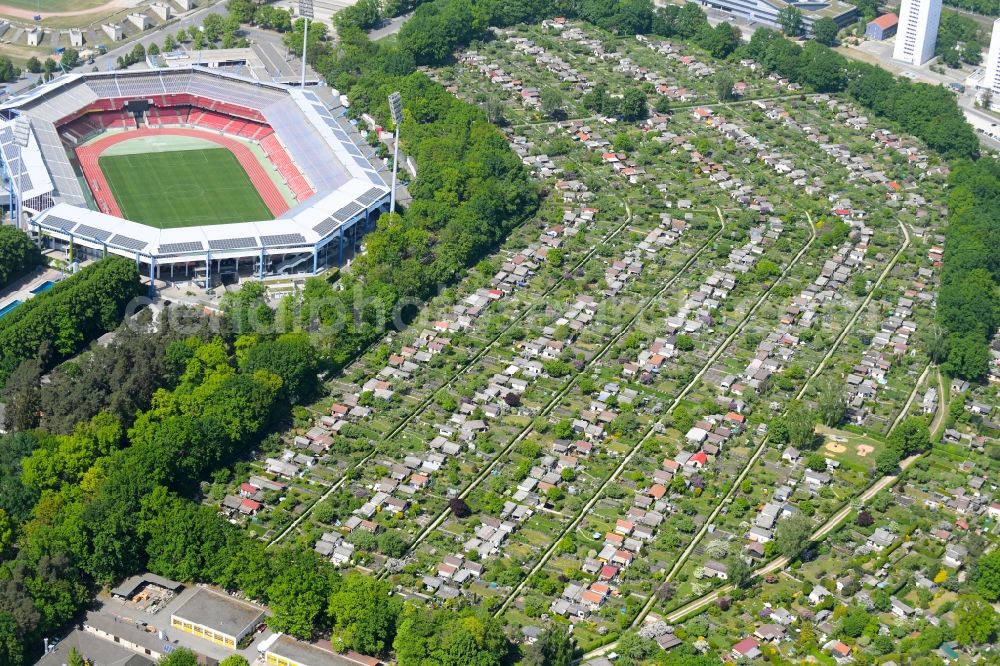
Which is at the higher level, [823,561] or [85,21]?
[85,21]

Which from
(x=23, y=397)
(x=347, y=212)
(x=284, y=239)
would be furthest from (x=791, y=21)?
(x=23, y=397)

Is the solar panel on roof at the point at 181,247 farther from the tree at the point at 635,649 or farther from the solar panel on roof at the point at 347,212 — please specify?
the tree at the point at 635,649

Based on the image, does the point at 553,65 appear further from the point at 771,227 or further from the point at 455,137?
the point at 771,227

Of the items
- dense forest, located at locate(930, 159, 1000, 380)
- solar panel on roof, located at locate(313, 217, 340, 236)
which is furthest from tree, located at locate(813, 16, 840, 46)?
solar panel on roof, located at locate(313, 217, 340, 236)

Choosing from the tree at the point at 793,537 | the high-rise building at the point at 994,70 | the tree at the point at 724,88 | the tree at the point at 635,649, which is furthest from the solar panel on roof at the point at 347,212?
the high-rise building at the point at 994,70

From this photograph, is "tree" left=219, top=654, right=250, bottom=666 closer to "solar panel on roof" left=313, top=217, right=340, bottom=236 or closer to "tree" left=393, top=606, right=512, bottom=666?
"tree" left=393, top=606, right=512, bottom=666

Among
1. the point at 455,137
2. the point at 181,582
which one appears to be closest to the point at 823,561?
the point at 181,582

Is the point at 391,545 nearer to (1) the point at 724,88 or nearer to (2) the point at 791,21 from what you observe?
(1) the point at 724,88

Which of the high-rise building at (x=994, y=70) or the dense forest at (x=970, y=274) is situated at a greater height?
the high-rise building at (x=994, y=70)
